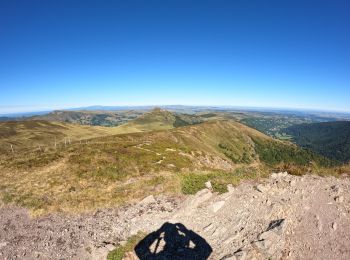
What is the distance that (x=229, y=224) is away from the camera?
2048 cm

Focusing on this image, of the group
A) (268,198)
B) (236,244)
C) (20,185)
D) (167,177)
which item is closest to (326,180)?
(268,198)

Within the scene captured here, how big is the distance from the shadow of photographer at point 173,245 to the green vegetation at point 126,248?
337mm

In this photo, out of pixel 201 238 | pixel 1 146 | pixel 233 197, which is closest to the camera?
pixel 201 238

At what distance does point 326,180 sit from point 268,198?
8134 mm

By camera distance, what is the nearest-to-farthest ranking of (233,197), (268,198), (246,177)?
(268,198) < (233,197) < (246,177)

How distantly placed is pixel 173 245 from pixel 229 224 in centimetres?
464

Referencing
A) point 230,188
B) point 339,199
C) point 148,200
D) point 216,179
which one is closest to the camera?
point 339,199

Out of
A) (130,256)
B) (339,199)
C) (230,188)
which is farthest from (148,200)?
(339,199)

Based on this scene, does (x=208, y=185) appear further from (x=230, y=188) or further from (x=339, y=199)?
(x=339, y=199)

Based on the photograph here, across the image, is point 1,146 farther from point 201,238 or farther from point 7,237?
point 201,238

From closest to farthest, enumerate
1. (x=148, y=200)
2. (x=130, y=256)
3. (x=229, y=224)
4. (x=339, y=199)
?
(x=130, y=256) < (x=229, y=224) < (x=339, y=199) < (x=148, y=200)

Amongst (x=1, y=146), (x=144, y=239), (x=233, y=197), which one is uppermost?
(x=233, y=197)

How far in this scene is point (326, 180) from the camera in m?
26.2

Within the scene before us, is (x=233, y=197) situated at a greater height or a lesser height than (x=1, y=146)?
greater
